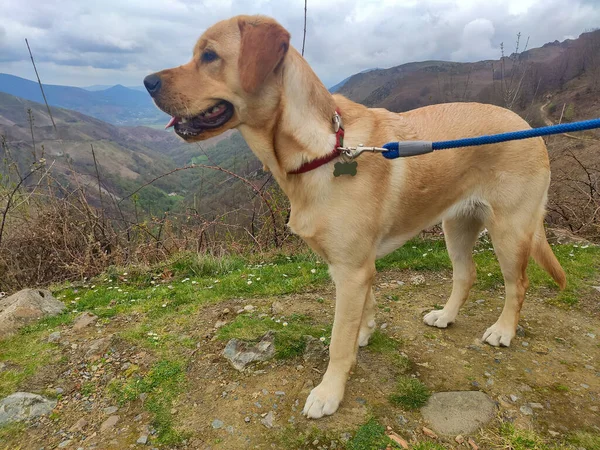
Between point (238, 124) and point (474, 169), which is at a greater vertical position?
point (238, 124)

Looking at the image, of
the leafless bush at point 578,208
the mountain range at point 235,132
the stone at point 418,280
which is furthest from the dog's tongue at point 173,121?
the leafless bush at point 578,208

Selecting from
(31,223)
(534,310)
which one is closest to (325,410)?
(534,310)

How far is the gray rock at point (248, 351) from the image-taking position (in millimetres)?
2912

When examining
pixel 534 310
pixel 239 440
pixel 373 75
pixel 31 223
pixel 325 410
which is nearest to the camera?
pixel 239 440

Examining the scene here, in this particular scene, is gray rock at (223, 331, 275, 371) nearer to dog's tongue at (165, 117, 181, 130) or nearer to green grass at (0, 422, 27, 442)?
green grass at (0, 422, 27, 442)

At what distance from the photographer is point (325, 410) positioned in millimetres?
2414

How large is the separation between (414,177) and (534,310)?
2.16 m

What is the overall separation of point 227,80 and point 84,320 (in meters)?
2.74

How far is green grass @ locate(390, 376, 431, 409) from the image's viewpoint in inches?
98.3

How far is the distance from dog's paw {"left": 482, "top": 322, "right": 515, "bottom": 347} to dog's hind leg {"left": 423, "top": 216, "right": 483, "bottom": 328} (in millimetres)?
336

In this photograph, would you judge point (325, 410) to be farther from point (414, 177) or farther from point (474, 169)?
Answer: point (474, 169)

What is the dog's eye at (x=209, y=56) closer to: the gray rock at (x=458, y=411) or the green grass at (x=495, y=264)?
the gray rock at (x=458, y=411)

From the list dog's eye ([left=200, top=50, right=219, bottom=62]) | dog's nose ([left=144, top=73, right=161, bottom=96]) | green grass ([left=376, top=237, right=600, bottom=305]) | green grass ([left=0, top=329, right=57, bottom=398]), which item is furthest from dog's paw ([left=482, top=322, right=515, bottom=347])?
green grass ([left=0, top=329, right=57, bottom=398])

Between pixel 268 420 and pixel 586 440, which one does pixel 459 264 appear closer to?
pixel 586 440
